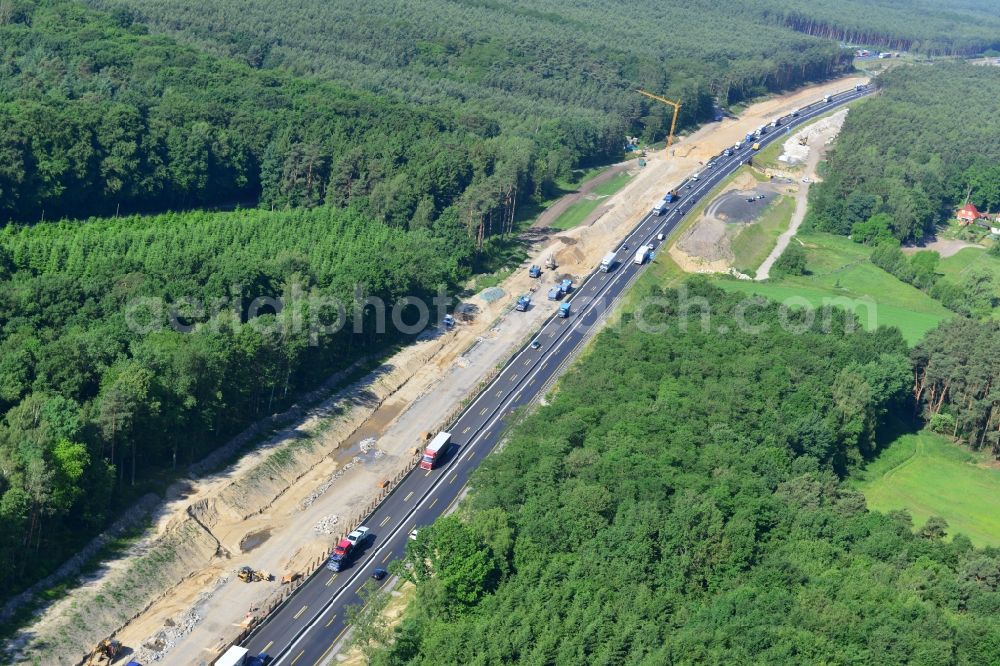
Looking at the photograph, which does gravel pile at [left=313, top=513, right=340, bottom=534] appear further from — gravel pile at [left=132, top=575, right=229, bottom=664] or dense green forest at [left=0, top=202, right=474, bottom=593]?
dense green forest at [left=0, top=202, right=474, bottom=593]

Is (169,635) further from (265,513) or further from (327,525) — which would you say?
(327,525)

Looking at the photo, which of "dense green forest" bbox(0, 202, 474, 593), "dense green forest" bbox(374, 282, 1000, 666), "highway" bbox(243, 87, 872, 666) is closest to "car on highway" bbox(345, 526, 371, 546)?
"highway" bbox(243, 87, 872, 666)

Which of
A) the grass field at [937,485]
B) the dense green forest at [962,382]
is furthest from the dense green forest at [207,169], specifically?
the grass field at [937,485]

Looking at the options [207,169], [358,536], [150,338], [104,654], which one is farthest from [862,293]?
[104,654]

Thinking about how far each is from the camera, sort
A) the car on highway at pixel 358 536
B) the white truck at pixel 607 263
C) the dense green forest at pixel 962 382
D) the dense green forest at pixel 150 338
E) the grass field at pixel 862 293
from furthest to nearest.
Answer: the white truck at pixel 607 263 < the grass field at pixel 862 293 < the dense green forest at pixel 962 382 < the car on highway at pixel 358 536 < the dense green forest at pixel 150 338

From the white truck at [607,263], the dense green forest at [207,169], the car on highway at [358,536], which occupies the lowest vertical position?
the car on highway at [358,536]

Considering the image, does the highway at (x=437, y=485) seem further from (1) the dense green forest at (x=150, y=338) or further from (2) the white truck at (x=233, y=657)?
(1) the dense green forest at (x=150, y=338)

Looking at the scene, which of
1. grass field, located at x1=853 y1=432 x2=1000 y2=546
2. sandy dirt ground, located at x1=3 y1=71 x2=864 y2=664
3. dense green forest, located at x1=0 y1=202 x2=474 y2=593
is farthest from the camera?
grass field, located at x1=853 y1=432 x2=1000 y2=546
